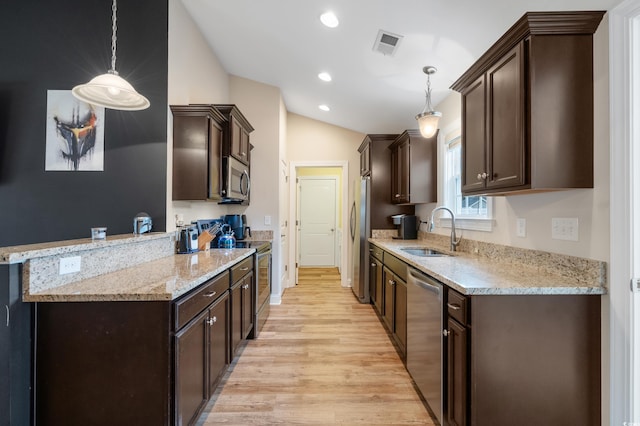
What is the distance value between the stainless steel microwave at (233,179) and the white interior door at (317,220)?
10.0 ft

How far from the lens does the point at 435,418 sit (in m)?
1.79

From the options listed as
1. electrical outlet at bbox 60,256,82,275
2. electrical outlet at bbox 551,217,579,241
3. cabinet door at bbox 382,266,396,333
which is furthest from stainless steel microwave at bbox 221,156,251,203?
electrical outlet at bbox 551,217,579,241

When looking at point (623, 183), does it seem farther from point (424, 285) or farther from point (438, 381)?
point (438, 381)

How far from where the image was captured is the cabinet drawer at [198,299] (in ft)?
4.58

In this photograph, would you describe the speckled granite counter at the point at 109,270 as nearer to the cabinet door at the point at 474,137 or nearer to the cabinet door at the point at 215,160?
the cabinet door at the point at 215,160

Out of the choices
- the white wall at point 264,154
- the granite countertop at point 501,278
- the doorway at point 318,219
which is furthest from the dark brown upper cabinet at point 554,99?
the doorway at point 318,219

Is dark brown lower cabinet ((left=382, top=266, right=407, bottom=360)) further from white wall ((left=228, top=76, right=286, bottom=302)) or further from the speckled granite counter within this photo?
white wall ((left=228, top=76, right=286, bottom=302))

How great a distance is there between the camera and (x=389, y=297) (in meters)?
2.91

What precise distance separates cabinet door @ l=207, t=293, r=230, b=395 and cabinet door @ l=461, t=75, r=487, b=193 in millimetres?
1863

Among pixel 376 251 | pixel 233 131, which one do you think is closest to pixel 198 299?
pixel 233 131

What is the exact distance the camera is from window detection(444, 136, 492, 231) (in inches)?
94.8

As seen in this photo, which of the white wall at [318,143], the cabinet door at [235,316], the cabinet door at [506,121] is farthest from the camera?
the white wall at [318,143]

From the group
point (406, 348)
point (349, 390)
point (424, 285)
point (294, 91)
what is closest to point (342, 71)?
point (294, 91)

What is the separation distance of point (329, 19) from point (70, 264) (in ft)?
7.86
